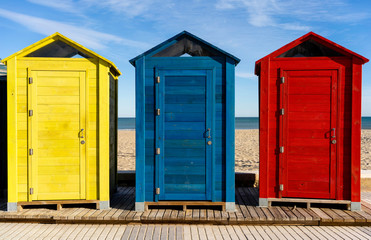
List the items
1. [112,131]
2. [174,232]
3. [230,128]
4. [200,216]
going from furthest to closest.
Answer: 1. [112,131]
2. [230,128]
3. [200,216]
4. [174,232]

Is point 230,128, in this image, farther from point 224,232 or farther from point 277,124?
point 224,232

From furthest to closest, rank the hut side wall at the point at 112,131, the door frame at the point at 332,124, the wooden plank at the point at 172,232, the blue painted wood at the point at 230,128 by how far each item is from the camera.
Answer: the hut side wall at the point at 112,131
the door frame at the point at 332,124
the blue painted wood at the point at 230,128
the wooden plank at the point at 172,232

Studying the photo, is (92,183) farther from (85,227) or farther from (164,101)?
(164,101)

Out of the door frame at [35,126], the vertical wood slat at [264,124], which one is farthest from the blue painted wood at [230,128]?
the door frame at [35,126]

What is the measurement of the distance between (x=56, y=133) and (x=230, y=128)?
2.98 m

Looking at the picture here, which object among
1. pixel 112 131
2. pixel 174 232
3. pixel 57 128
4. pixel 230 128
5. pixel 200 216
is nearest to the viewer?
pixel 174 232

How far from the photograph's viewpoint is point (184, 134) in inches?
178

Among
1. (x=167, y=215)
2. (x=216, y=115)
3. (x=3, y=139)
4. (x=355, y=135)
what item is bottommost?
(x=167, y=215)

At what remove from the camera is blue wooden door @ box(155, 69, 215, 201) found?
4.50 meters

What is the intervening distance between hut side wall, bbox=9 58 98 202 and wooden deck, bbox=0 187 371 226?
1.24ft

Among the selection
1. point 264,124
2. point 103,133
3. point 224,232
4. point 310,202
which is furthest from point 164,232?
point 310,202

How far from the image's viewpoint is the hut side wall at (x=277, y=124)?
456 cm

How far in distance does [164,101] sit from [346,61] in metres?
3.20

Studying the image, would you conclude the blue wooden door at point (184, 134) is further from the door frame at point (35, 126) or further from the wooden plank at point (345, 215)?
the wooden plank at point (345, 215)
